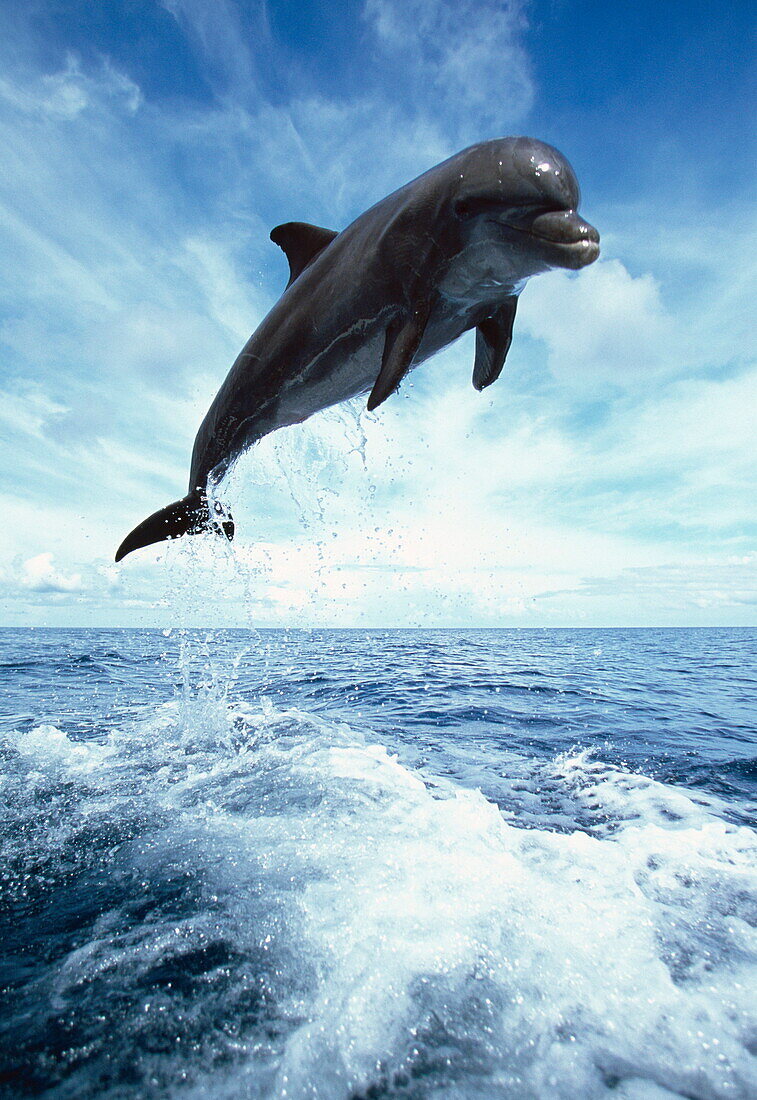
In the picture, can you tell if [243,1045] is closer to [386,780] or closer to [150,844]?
[150,844]

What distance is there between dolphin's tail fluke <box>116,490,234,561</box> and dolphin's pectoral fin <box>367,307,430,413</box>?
3120 mm

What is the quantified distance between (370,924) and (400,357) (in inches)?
153

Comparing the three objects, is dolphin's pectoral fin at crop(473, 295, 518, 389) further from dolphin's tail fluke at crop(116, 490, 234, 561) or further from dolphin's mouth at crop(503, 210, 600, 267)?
dolphin's tail fluke at crop(116, 490, 234, 561)

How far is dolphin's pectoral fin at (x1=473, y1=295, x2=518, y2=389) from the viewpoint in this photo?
4672 mm

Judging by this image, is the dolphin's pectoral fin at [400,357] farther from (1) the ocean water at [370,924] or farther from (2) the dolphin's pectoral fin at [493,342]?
(1) the ocean water at [370,924]

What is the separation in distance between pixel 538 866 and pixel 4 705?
43.8ft

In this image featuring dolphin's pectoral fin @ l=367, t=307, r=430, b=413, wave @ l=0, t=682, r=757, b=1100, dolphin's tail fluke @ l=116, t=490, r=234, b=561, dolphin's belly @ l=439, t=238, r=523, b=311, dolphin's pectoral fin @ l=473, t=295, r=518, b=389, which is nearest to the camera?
wave @ l=0, t=682, r=757, b=1100

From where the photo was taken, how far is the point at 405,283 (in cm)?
422

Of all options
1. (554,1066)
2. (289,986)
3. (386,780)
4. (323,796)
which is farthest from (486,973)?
(386,780)

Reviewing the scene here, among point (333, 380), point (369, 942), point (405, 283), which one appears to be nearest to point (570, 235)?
point (405, 283)

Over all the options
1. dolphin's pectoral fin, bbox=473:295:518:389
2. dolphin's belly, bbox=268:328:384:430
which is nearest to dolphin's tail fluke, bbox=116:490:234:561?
dolphin's belly, bbox=268:328:384:430

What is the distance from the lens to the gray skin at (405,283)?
3.66 metres

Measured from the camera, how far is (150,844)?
4.84 metres

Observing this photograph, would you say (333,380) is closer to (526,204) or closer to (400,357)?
(400,357)
